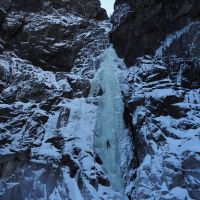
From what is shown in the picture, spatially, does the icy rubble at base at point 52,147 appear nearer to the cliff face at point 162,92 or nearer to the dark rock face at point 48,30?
the cliff face at point 162,92

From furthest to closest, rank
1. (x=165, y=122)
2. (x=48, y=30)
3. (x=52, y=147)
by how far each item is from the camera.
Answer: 1. (x=48, y=30)
2. (x=52, y=147)
3. (x=165, y=122)

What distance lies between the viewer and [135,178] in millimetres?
19016

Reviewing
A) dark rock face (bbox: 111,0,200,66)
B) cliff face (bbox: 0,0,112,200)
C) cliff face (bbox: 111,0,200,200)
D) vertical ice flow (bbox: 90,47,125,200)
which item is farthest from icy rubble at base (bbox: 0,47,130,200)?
dark rock face (bbox: 111,0,200,66)

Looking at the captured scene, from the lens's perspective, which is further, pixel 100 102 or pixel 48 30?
pixel 48 30

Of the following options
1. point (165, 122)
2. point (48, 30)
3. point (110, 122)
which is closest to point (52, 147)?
point (110, 122)

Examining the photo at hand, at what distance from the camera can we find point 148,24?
25062 millimetres

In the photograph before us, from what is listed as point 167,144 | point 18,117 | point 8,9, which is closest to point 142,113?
point 167,144

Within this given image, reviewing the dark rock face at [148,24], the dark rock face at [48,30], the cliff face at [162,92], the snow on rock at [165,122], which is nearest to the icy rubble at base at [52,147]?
the snow on rock at [165,122]

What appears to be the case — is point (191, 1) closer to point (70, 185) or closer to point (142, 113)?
point (142, 113)

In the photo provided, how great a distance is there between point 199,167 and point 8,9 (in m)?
17.8

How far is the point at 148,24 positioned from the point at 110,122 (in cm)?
754

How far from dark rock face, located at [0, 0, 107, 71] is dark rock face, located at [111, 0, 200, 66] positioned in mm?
2538

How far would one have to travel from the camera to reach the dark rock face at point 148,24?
24.4 meters

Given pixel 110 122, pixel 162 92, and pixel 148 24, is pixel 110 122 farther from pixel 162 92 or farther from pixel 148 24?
pixel 148 24
